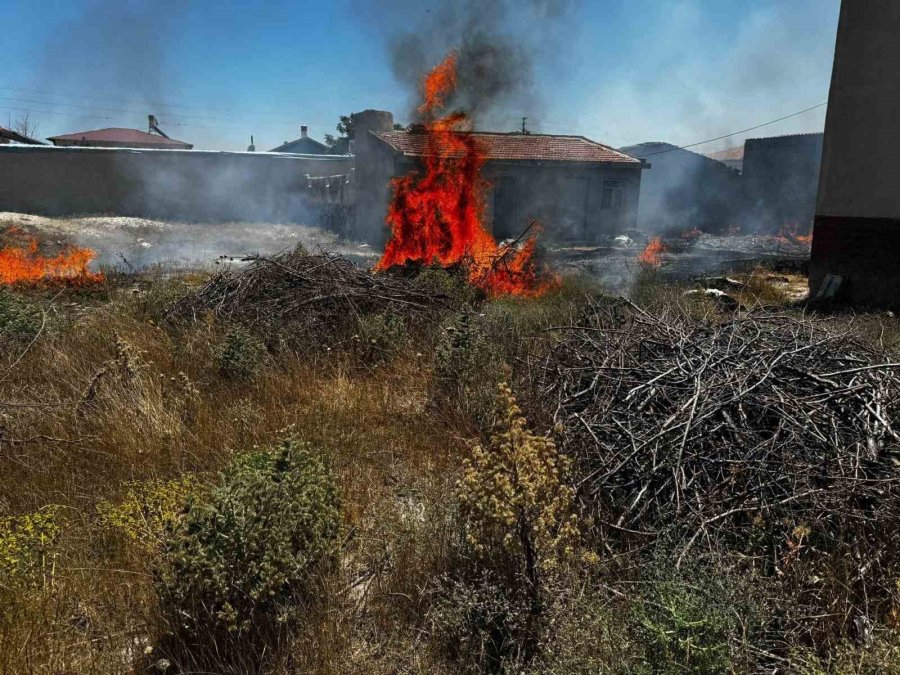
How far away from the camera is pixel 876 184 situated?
11070 mm

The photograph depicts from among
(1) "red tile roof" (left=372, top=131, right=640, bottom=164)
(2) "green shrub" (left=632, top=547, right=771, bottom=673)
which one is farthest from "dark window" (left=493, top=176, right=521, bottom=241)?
(2) "green shrub" (left=632, top=547, right=771, bottom=673)

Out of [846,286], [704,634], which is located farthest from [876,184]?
[704,634]

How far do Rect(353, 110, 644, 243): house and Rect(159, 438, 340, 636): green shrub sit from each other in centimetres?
2234

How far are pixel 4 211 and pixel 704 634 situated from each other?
30.3 meters

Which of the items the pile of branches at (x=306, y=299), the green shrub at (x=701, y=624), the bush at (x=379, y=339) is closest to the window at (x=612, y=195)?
the pile of branches at (x=306, y=299)

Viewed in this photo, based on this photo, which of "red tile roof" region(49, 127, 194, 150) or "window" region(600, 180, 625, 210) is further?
"red tile roof" region(49, 127, 194, 150)

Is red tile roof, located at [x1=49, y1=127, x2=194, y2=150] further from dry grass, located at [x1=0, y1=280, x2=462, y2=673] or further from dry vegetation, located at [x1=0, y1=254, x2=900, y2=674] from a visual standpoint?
dry vegetation, located at [x1=0, y1=254, x2=900, y2=674]

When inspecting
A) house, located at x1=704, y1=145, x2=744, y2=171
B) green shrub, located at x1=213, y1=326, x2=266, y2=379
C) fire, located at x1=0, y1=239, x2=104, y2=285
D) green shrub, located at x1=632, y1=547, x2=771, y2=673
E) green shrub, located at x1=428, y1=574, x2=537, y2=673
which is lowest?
green shrub, located at x1=428, y1=574, x2=537, y2=673

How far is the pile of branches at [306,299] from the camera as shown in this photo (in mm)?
7141

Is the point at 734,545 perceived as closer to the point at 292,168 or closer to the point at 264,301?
the point at 264,301

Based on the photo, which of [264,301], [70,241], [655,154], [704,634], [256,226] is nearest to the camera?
[704,634]

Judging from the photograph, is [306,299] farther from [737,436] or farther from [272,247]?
[272,247]

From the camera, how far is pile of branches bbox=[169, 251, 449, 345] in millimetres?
7141

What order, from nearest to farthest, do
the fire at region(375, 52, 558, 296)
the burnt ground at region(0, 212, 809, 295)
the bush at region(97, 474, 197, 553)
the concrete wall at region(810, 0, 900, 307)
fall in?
the bush at region(97, 474, 197, 553), the concrete wall at region(810, 0, 900, 307), the fire at region(375, 52, 558, 296), the burnt ground at region(0, 212, 809, 295)
